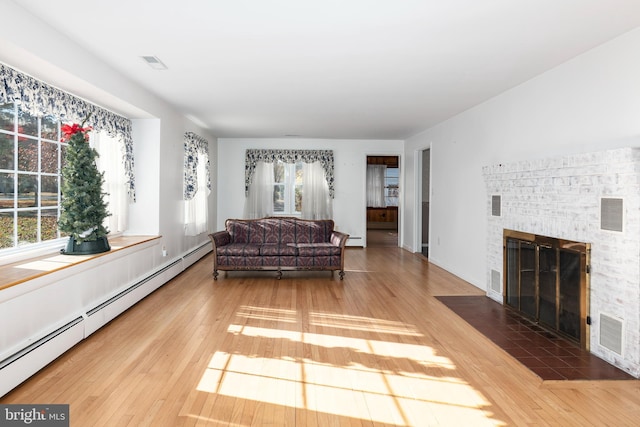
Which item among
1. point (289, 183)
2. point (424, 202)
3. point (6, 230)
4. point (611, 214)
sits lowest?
point (6, 230)

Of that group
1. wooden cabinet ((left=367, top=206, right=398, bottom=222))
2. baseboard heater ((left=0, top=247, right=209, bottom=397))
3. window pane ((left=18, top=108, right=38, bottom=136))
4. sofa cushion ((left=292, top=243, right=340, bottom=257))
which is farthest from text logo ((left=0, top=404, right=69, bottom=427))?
wooden cabinet ((left=367, top=206, right=398, bottom=222))

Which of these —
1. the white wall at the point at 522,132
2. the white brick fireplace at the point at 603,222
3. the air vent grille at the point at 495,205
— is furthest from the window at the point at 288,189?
the white brick fireplace at the point at 603,222

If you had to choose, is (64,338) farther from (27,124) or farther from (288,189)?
(288,189)

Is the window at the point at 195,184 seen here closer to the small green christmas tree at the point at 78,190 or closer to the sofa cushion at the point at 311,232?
the sofa cushion at the point at 311,232

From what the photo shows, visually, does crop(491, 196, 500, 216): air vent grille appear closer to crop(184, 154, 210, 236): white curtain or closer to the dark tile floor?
the dark tile floor

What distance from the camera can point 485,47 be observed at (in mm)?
3428

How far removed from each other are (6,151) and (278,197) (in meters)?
6.36

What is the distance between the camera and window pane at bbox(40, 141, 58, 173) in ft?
12.5

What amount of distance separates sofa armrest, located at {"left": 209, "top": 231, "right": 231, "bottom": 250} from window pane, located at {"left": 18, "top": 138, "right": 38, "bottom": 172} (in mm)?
2604

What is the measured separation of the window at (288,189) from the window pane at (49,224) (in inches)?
222

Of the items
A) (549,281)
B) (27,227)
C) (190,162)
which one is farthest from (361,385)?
(190,162)

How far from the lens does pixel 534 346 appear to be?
11.1 feet

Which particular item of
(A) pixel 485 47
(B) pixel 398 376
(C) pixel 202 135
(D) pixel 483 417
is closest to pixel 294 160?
(C) pixel 202 135

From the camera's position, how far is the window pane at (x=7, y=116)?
3287 millimetres
